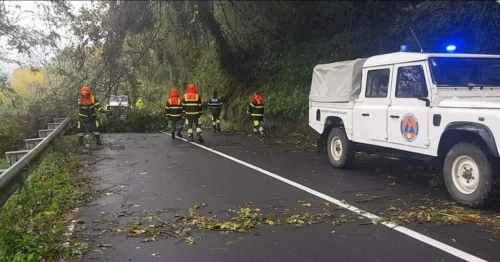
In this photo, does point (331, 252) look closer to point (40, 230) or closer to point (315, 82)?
point (40, 230)

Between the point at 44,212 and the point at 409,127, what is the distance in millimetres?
5802

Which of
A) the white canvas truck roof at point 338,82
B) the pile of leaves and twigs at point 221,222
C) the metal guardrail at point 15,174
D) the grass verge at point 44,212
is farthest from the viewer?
the white canvas truck roof at point 338,82

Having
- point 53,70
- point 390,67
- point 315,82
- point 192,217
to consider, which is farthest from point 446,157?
point 53,70

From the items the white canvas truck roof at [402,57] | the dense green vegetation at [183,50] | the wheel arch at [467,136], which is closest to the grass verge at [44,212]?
the dense green vegetation at [183,50]

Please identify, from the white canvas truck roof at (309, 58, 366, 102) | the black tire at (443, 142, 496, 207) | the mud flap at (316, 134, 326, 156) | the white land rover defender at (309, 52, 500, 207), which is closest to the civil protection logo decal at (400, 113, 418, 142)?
the white land rover defender at (309, 52, 500, 207)

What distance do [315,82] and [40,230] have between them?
7.90 m

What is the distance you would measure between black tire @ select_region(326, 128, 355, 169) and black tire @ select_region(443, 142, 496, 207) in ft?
9.97

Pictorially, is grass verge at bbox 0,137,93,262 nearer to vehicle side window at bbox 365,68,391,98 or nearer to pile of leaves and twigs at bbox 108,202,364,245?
pile of leaves and twigs at bbox 108,202,364,245

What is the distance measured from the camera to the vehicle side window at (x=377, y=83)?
9.22 metres

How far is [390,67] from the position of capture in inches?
360

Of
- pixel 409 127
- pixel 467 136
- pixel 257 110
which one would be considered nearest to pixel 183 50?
pixel 257 110

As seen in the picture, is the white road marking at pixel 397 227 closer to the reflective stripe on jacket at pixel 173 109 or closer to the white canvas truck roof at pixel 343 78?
the white canvas truck roof at pixel 343 78

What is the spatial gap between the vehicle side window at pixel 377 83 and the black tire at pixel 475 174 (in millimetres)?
2197

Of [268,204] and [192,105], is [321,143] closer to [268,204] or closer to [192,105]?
[268,204]
